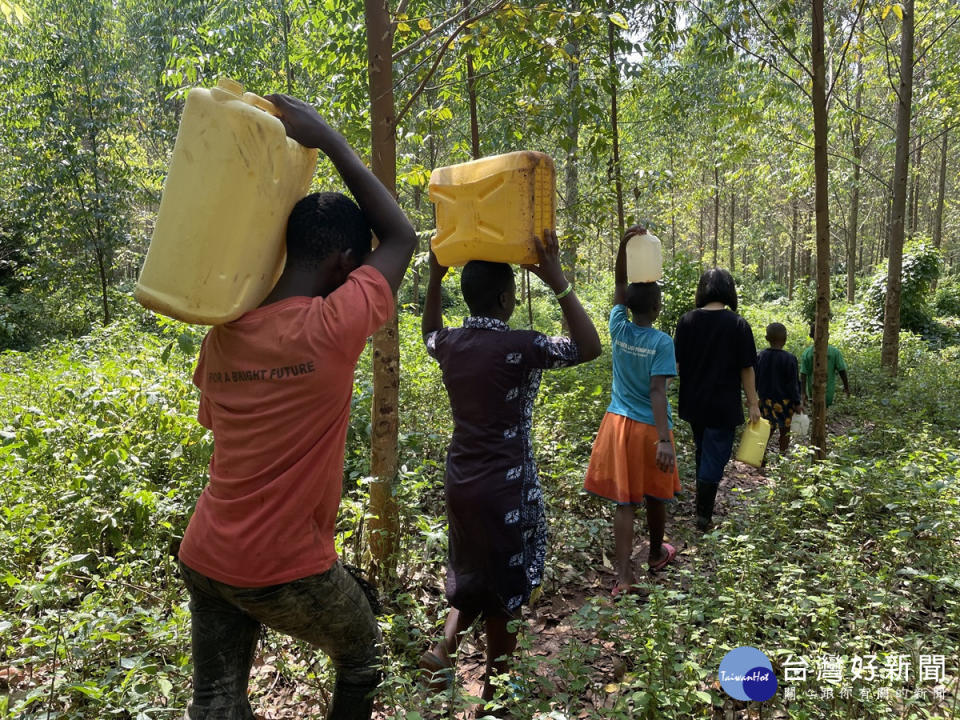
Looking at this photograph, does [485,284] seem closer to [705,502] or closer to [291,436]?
[291,436]

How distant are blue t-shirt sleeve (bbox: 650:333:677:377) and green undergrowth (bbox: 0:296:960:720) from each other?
0.90 metres

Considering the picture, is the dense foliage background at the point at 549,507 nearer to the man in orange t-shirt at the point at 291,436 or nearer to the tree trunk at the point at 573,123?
the tree trunk at the point at 573,123

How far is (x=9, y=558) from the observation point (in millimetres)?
2885

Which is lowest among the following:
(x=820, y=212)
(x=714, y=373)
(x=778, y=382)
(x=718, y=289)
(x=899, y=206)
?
(x=778, y=382)

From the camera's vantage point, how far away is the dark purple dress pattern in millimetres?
2254

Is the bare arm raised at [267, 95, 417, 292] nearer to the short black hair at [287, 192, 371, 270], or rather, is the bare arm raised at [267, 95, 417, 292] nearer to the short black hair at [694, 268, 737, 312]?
the short black hair at [287, 192, 371, 270]

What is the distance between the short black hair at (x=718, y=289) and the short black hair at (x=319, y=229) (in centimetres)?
311

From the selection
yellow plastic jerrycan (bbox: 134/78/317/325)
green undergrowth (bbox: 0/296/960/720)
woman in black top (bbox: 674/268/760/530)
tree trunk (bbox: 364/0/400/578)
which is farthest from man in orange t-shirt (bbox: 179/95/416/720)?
woman in black top (bbox: 674/268/760/530)

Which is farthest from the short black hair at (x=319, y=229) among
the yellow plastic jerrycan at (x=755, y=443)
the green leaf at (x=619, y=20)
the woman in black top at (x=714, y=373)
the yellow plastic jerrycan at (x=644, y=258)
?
the yellow plastic jerrycan at (x=755, y=443)

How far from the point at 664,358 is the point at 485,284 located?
1441 mm

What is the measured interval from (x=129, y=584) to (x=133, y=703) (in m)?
0.77

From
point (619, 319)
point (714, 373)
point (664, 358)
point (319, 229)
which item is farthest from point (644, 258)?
point (319, 229)

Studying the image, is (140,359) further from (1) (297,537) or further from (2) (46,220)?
(2) (46,220)

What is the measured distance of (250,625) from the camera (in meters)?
1.75
